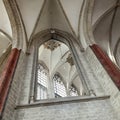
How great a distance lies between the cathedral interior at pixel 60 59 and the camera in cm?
541

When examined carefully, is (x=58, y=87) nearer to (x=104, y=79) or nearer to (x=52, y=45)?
(x=52, y=45)

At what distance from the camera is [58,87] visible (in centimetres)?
1285

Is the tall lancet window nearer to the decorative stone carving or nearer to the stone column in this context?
the decorative stone carving

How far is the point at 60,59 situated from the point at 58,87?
76.4 inches

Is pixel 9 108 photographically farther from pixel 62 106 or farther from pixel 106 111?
pixel 106 111

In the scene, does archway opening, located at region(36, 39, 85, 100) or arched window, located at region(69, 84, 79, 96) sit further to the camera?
arched window, located at region(69, 84, 79, 96)

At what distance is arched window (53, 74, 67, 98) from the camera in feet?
40.0

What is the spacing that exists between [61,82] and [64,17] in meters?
5.20

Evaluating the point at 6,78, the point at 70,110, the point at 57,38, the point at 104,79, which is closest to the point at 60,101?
the point at 70,110

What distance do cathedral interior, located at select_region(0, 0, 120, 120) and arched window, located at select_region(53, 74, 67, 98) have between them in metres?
0.07

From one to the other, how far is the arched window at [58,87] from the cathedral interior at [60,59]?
2.9 inches

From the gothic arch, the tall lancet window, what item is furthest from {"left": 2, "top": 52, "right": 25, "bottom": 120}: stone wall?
the tall lancet window

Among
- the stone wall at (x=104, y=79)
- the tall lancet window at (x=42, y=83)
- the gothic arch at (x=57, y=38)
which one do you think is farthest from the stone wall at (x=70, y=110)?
the tall lancet window at (x=42, y=83)

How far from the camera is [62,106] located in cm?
555
